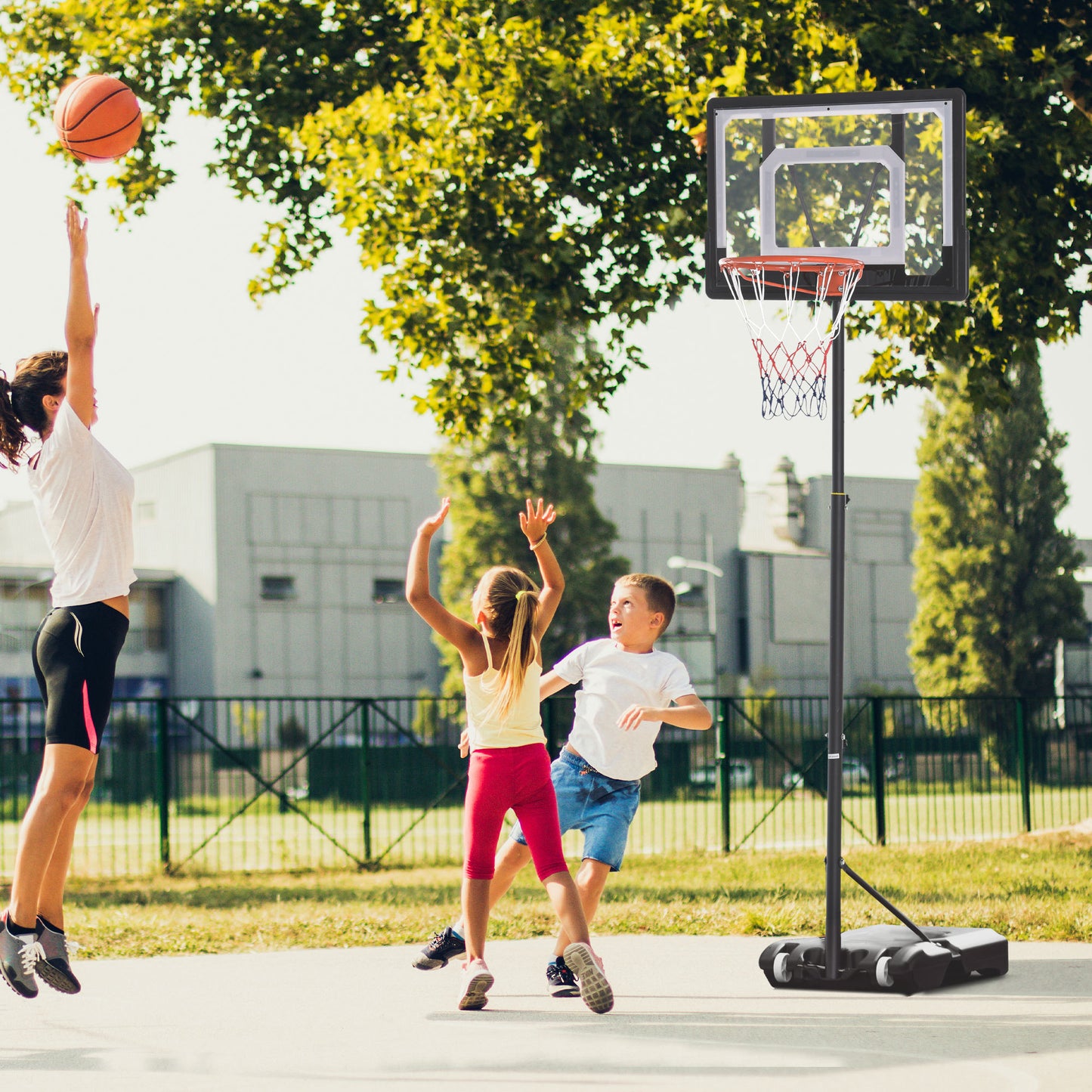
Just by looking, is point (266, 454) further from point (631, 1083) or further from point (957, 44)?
point (631, 1083)

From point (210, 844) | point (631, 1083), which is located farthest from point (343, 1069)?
point (210, 844)

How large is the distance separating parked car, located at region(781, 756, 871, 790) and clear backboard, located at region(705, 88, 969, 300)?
27.3 ft

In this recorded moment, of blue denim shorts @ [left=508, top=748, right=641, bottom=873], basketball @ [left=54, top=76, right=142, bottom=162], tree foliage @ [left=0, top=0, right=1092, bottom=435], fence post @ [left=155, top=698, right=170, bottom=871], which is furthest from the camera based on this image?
fence post @ [left=155, top=698, right=170, bottom=871]

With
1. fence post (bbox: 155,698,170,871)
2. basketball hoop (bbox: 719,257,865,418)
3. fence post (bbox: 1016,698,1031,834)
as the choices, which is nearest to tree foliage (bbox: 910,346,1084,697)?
fence post (bbox: 1016,698,1031,834)

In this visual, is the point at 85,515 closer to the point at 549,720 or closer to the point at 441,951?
the point at 441,951

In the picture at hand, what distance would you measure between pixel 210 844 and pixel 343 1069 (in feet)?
58.7

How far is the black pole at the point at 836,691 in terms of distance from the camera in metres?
6.36

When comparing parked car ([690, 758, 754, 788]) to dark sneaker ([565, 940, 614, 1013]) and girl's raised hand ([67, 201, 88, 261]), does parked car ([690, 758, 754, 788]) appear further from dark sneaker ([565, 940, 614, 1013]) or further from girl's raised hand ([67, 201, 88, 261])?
girl's raised hand ([67, 201, 88, 261])

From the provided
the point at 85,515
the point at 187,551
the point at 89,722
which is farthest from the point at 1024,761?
the point at 187,551

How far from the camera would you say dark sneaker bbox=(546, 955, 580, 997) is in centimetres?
637

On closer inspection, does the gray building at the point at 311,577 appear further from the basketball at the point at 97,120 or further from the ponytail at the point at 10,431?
the ponytail at the point at 10,431

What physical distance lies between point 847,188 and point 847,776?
1872 centimetres

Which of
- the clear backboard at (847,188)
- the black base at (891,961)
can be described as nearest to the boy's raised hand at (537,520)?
the clear backboard at (847,188)

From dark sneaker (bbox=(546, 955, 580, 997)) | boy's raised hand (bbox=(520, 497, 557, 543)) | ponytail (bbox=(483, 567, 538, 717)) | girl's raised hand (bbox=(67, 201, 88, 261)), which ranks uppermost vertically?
girl's raised hand (bbox=(67, 201, 88, 261))
